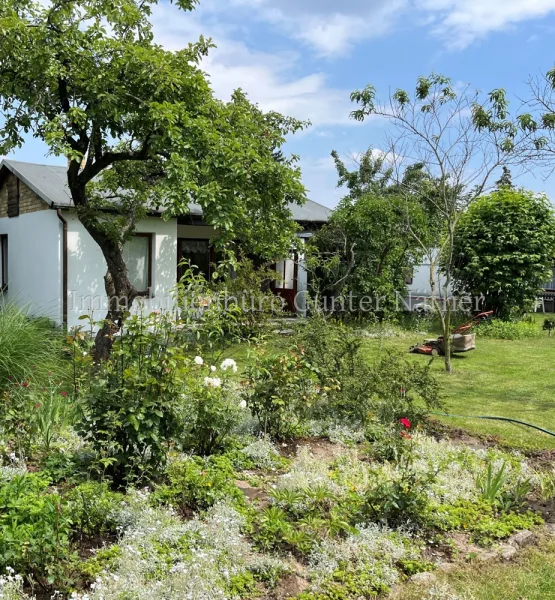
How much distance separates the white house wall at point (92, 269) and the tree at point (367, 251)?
12.4 feet

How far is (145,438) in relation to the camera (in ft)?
12.4

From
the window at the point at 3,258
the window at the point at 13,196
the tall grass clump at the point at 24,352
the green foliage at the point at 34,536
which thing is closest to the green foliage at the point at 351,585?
the green foliage at the point at 34,536

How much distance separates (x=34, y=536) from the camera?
2686 millimetres

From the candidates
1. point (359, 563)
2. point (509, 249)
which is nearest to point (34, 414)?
point (359, 563)

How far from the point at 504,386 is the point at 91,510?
702cm

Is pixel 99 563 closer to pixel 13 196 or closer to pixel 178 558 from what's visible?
pixel 178 558

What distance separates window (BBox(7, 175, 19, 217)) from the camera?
14039 millimetres

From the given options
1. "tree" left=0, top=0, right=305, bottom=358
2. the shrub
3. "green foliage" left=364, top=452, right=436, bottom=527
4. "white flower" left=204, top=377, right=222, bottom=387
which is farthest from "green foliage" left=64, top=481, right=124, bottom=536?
"tree" left=0, top=0, right=305, bottom=358

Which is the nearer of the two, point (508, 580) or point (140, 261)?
point (508, 580)

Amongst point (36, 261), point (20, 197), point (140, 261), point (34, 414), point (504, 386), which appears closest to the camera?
point (34, 414)

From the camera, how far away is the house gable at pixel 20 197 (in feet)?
42.6

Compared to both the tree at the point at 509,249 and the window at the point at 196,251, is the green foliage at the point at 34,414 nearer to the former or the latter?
the window at the point at 196,251

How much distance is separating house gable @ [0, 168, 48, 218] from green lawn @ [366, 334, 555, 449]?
850cm

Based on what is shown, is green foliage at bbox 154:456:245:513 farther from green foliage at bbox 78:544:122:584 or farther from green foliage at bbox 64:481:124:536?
green foliage at bbox 78:544:122:584
